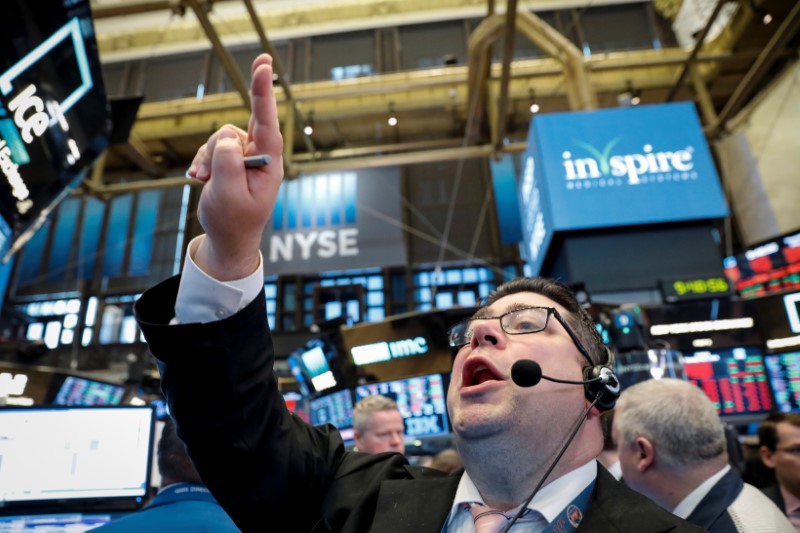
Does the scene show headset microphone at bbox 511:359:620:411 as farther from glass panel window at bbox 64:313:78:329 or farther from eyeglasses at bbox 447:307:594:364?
glass panel window at bbox 64:313:78:329

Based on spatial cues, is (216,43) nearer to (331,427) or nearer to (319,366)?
(319,366)

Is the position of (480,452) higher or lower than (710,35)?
lower

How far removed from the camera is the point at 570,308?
1.37 metres

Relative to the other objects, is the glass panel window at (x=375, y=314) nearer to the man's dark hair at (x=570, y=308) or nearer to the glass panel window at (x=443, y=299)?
the glass panel window at (x=443, y=299)

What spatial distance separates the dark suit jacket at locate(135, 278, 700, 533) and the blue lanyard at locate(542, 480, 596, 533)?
19 mm

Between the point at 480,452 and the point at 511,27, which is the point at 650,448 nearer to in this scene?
the point at 480,452

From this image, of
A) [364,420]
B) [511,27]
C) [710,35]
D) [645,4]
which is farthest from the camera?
[645,4]

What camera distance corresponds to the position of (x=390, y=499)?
116 cm

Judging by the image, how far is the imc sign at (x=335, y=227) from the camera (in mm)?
8133

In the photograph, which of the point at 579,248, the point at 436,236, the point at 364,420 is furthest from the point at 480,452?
the point at 436,236

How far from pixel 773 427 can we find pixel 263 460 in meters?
2.44

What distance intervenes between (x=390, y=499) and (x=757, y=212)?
10.0 m

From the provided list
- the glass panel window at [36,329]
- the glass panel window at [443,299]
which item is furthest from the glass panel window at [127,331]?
the glass panel window at [443,299]

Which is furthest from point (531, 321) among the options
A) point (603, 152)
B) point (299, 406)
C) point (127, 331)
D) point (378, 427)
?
point (127, 331)
